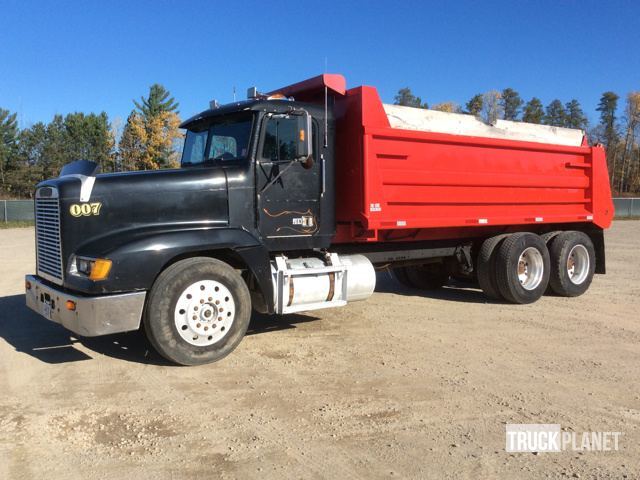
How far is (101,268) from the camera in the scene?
4805 mm

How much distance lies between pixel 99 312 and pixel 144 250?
26.9 inches

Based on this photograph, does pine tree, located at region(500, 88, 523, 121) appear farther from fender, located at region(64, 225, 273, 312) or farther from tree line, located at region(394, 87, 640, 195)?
fender, located at region(64, 225, 273, 312)

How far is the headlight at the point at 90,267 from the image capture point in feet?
15.8

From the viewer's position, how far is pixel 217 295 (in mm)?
5375

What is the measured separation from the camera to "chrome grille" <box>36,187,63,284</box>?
5.20 m

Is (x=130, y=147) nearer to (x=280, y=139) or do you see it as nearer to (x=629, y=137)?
(x=280, y=139)

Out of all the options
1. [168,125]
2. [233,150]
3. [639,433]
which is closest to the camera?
[639,433]

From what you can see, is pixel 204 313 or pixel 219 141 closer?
pixel 204 313

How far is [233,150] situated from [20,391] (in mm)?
3204

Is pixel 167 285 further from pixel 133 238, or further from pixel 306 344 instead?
pixel 306 344

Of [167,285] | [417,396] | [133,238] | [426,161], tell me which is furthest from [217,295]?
[426,161]

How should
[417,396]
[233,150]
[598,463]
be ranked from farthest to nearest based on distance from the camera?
1. [233,150]
2. [417,396]
3. [598,463]

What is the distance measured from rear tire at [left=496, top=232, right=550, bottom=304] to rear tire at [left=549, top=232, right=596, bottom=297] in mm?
336

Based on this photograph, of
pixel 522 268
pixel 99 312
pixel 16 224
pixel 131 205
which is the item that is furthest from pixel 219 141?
pixel 16 224
